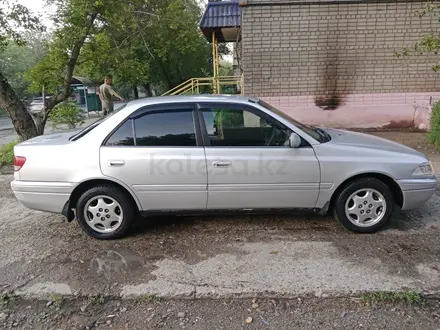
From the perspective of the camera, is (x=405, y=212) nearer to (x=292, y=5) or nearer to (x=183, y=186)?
(x=183, y=186)

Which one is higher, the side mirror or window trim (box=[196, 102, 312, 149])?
window trim (box=[196, 102, 312, 149])

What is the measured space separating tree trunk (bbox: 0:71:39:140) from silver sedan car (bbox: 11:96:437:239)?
4.60 m

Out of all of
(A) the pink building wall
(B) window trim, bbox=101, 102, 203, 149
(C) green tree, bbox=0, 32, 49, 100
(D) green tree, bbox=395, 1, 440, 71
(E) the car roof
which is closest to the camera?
(B) window trim, bbox=101, 102, 203, 149

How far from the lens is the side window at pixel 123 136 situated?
3.72 meters

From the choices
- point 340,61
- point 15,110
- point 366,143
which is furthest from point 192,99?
point 340,61

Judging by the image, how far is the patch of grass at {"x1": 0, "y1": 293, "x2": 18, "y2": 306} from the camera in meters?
2.86

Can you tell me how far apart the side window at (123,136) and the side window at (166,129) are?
0.06 m

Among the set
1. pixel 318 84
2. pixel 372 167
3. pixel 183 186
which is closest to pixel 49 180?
pixel 183 186

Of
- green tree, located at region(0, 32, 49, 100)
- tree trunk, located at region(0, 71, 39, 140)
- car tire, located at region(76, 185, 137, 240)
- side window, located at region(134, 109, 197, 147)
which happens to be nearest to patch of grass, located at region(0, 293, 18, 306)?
car tire, located at region(76, 185, 137, 240)

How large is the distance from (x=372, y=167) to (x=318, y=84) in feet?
22.2

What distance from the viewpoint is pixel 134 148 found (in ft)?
12.1

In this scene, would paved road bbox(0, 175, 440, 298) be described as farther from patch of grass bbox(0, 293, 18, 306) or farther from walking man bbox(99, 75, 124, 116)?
walking man bbox(99, 75, 124, 116)

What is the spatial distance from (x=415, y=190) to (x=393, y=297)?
146 centimetres

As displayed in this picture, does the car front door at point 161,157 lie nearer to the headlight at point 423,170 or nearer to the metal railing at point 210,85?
the headlight at point 423,170
